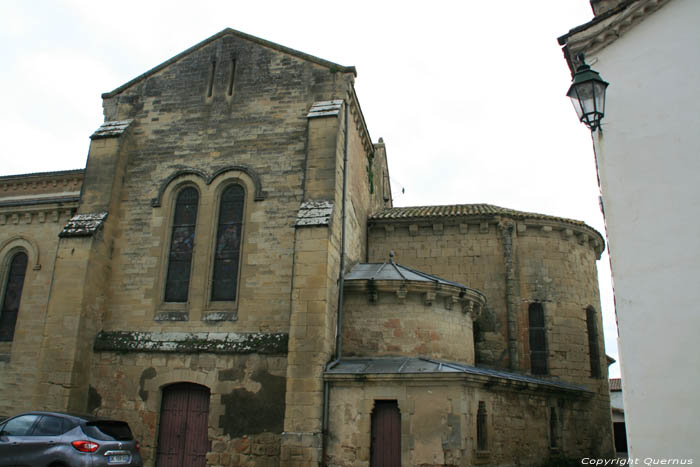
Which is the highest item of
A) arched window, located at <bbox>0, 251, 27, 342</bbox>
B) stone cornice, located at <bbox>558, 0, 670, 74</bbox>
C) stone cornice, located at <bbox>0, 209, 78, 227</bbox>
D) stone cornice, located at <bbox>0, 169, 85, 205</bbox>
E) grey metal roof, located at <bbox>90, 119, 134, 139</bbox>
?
stone cornice, located at <bbox>0, 169, 85, 205</bbox>

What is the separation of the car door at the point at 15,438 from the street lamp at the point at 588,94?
1068 cm

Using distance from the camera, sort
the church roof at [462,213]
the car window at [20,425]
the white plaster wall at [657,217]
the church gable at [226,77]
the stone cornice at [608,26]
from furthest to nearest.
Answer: the church roof at [462,213] → the church gable at [226,77] → the car window at [20,425] → the stone cornice at [608,26] → the white plaster wall at [657,217]

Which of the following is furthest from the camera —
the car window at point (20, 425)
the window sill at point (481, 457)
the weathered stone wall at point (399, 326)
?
the weathered stone wall at point (399, 326)

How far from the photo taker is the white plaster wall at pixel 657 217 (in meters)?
7.59

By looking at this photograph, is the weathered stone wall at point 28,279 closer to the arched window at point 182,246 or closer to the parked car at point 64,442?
the arched window at point 182,246

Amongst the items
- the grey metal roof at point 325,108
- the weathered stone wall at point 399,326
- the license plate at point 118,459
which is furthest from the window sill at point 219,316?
the grey metal roof at point 325,108

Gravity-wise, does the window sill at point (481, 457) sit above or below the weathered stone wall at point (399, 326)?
below

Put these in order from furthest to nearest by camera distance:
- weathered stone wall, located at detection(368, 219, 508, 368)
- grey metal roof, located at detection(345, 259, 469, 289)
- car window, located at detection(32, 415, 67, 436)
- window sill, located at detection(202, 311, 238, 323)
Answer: weathered stone wall, located at detection(368, 219, 508, 368) → grey metal roof, located at detection(345, 259, 469, 289) → window sill, located at detection(202, 311, 238, 323) → car window, located at detection(32, 415, 67, 436)

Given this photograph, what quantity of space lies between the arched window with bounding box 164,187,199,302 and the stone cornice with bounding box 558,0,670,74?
10.4m

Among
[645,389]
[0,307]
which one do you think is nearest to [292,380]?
[645,389]

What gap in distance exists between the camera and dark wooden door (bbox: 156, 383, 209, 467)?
13.6 m

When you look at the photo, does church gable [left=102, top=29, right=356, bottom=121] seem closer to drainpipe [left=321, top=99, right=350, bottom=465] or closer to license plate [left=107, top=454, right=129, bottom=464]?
drainpipe [left=321, top=99, right=350, bottom=465]

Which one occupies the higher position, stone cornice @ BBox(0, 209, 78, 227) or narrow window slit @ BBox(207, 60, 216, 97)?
narrow window slit @ BBox(207, 60, 216, 97)

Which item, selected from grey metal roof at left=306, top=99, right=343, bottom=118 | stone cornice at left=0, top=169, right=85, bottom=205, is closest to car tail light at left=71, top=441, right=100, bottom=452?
grey metal roof at left=306, top=99, right=343, bottom=118
